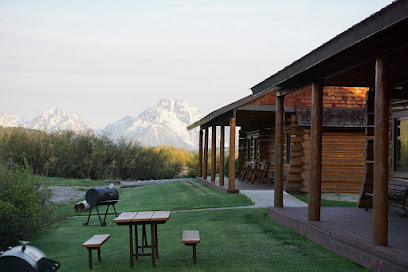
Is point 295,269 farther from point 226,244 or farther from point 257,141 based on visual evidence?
point 257,141

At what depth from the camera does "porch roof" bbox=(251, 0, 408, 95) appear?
6223 mm

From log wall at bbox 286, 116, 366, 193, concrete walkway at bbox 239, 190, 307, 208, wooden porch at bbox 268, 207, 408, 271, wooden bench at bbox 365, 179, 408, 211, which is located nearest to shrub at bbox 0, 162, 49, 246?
wooden porch at bbox 268, 207, 408, 271

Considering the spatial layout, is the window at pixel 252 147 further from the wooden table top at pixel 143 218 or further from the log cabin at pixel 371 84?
the wooden table top at pixel 143 218

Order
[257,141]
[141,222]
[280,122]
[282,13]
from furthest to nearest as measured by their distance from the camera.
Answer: [282,13] < [257,141] < [280,122] < [141,222]

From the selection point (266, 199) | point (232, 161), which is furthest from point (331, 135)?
point (266, 199)

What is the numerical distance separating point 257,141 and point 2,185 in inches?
614

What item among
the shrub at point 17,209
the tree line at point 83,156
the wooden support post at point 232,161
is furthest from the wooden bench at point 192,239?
the tree line at point 83,156

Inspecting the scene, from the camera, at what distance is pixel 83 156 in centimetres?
3284

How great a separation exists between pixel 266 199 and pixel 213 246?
7.07 m

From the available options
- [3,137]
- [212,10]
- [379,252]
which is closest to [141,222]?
[379,252]

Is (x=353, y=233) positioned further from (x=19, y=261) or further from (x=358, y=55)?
(x=19, y=261)

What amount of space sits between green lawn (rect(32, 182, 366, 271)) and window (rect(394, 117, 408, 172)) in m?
3.30

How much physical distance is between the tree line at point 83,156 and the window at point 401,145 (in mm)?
22072

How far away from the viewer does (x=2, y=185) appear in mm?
9727
